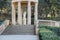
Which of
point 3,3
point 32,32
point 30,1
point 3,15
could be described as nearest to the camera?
point 32,32

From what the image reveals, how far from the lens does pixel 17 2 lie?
96.7 ft

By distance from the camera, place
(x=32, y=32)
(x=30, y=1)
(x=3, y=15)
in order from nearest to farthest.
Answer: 1. (x=32, y=32)
2. (x=30, y=1)
3. (x=3, y=15)

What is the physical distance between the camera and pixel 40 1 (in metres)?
42.7

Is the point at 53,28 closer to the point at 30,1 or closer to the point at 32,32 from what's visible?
the point at 32,32

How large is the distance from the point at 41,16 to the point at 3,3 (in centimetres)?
889

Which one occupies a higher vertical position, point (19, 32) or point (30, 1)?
point (30, 1)

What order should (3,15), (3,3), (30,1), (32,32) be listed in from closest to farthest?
1. (32,32)
2. (30,1)
3. (3,3)
4. (3,15)

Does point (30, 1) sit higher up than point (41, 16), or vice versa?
point (30, 1)

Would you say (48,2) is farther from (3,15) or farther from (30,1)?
(30,1)

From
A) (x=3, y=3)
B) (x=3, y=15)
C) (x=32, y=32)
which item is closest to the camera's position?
(x=32, y=32)

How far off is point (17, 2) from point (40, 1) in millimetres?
13909

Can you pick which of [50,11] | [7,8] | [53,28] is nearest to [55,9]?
[50,11]

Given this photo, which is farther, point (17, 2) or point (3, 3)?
point (3, 3)

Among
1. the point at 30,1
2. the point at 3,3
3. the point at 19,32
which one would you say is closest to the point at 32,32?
the point at 19,32
